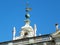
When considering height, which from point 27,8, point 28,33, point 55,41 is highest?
point 27,8

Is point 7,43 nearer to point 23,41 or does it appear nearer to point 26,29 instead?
point 23,41

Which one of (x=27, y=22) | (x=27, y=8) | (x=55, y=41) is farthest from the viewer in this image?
(x=27, y=22)

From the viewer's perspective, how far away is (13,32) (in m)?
70.1

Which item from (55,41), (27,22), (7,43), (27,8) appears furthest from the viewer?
(27,22)

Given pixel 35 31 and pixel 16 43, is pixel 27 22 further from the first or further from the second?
pixel 16 43

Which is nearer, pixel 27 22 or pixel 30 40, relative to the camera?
pixel 30 40

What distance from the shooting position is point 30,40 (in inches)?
1657

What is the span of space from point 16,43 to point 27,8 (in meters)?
25.0

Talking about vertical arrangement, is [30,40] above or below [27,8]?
below

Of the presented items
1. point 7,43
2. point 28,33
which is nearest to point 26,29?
point 28,33

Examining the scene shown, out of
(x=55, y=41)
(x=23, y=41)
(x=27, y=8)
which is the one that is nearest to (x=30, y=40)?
(x=23, y=41)

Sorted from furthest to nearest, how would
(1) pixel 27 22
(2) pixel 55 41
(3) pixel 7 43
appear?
(1) pixel 27 22 < (3) pixel 7 43 < (2) pixel 55 41

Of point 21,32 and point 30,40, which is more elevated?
point 21,32

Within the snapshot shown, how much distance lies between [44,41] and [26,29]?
2846 centimetres
